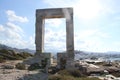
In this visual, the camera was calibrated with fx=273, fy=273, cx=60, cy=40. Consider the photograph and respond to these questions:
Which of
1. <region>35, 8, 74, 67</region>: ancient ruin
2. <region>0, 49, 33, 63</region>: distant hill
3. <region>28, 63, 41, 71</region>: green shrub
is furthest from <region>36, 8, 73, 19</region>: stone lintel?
<region>0, 49, 33, 63</region>: distant hill

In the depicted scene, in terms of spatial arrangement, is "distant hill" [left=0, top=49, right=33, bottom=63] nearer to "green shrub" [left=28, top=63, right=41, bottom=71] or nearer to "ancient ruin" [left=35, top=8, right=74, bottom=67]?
"ancient ruin" [left=35, top=8, right=74, bottom=67]

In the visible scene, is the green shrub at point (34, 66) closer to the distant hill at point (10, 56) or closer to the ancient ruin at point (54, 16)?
the ancient ruin at point (54, 16)

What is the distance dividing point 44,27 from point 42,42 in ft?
6.09

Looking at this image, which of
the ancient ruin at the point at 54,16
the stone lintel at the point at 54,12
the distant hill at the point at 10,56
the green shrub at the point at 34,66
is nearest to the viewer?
→ the green shrub at the point at 34,66

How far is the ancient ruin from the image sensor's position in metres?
26.1

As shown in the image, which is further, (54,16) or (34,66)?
(54,16)

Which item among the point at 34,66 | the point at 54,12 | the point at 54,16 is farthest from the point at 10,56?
the point at 54,12

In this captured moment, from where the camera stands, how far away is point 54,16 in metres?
27.5

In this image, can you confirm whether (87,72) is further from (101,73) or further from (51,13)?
(51,13)

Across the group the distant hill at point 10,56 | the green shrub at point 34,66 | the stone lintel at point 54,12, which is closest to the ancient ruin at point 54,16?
the stone lintel at point 54,12

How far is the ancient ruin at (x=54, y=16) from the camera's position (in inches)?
1029

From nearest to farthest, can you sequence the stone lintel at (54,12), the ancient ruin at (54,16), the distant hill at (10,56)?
the ancient ruin at (54,16) < the stone lintel at (54,12) < the distant hill at (10,56)

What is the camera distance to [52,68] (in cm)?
2470

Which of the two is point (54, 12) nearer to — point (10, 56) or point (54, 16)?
point (54, 16)
